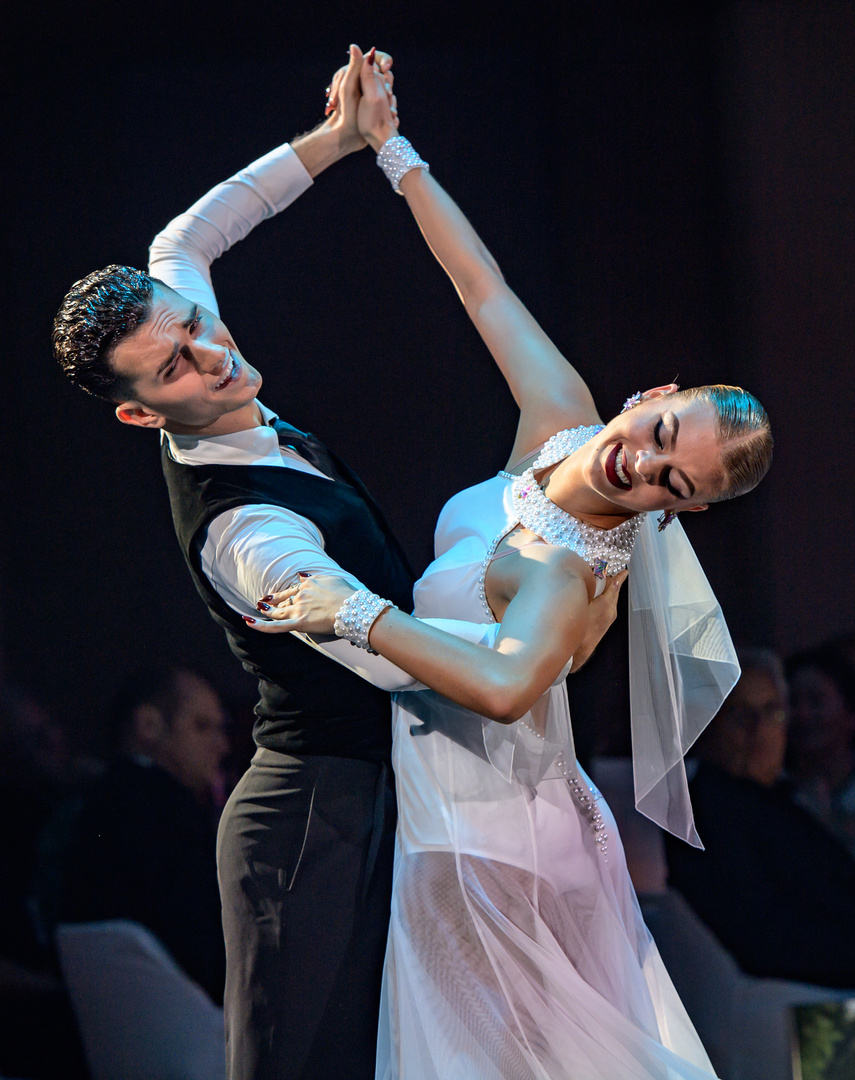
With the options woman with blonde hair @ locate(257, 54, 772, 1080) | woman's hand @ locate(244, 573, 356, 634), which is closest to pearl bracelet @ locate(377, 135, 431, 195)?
woman with blonde hair @ locate(257, 54, 772, 1080)

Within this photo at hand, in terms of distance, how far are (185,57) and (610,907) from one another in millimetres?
2422

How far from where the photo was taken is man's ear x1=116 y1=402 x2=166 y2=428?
65.7 inches

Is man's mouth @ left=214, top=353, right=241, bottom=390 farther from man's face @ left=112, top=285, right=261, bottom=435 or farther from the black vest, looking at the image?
the black vest

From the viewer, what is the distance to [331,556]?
5.48ft

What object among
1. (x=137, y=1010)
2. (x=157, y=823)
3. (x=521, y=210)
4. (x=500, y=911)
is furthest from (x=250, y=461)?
(x=137, y=1010)

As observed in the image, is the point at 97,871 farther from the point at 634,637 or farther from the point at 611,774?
the point at 634,637

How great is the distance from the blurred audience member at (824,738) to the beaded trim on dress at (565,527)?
1302mm

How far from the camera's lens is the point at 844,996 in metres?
2.71

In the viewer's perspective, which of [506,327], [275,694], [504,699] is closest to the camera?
[504,699]

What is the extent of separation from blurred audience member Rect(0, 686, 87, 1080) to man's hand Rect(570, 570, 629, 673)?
1.78m

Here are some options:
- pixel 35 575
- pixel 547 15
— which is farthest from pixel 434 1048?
pixel 547 15

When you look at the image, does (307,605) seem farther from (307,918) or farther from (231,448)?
(307,918)

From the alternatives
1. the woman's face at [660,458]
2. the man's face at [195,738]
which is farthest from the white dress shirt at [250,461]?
the man's face at [195,738]

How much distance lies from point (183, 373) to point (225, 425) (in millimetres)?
108
